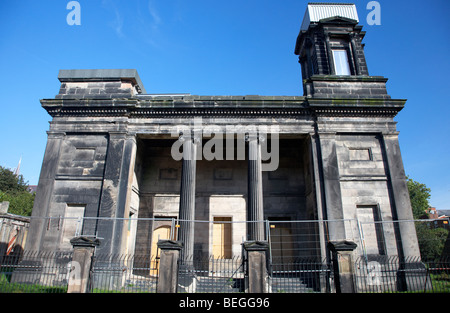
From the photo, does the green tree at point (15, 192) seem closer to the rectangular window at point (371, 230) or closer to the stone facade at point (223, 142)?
the stone facade at point (223, 142)

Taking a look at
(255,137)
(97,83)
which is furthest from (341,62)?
(97,83)

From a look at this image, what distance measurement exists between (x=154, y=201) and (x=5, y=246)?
8936mm

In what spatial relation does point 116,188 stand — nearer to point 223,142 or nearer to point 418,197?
point 223,142

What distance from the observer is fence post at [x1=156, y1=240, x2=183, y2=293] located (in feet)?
29.0

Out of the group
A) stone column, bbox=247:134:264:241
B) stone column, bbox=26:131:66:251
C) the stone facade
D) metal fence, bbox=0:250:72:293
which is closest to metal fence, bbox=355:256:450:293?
the stone facade

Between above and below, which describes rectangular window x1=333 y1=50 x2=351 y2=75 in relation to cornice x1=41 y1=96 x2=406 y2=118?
above

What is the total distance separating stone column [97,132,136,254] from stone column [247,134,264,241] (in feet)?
20.2

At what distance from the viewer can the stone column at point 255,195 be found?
1350cm

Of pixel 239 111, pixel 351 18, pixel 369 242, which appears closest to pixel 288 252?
pixel 369 242

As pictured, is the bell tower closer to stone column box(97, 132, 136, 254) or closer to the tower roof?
the tower roof

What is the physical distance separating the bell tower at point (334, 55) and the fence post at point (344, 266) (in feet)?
30.2

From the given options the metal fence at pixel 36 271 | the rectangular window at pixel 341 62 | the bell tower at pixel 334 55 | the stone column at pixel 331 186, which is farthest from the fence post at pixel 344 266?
the rectangular window at pixel 341 62

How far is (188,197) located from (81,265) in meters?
6.10

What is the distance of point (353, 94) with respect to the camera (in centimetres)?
1609
